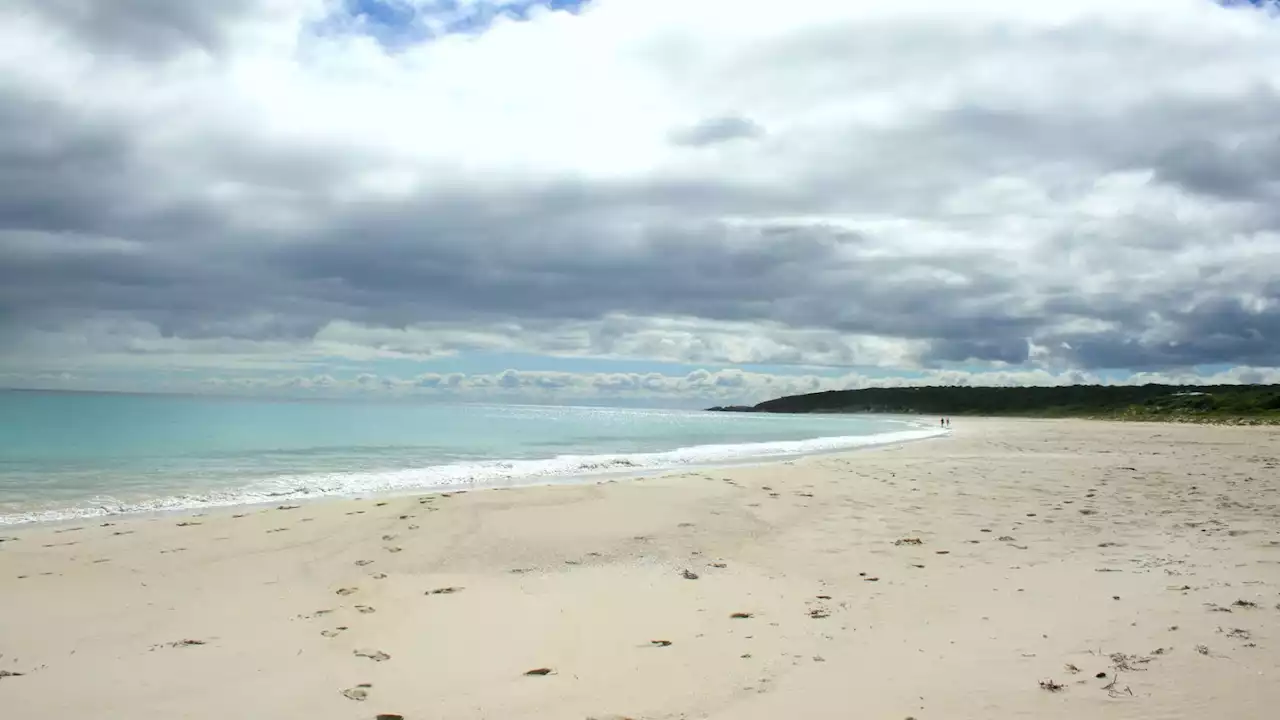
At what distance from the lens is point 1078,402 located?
121875mm

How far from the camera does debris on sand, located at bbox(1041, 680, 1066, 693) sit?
494 cm

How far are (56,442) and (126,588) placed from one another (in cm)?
2543

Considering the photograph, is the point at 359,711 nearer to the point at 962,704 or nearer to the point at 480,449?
the point at 962,704

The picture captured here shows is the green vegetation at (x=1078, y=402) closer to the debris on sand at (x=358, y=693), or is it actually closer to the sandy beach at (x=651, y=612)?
the sandy beach at (x=651, y=612)

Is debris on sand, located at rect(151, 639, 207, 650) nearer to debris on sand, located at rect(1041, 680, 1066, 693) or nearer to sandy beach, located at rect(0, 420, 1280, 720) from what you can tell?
sandy beach, located at rect(0, 420, 1280, 720)

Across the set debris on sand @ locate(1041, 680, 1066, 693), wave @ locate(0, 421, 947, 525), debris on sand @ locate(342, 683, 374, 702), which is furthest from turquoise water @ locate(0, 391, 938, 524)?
debris on sand @ locate(1041, 680, 1066, 693)

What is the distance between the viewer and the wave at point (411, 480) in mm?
14078

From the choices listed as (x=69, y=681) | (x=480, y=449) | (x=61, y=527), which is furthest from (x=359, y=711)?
(x=480, y=449)

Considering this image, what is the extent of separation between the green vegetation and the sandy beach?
200ft

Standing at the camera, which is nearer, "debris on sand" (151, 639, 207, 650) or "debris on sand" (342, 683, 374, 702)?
"debris on sand" (342, 683, 374, 702)

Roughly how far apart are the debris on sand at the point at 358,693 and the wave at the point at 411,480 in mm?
10699

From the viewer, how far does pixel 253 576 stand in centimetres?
863

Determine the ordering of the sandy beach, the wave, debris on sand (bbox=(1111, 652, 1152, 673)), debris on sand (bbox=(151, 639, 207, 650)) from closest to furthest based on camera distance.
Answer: the sandy beach < debris on sand (bbox=(1111, 652, 1152, 673)) < debris on sand (bbox=(151, 639, 207, 650)) < the wave

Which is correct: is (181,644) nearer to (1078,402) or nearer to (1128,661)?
(1128,661)
